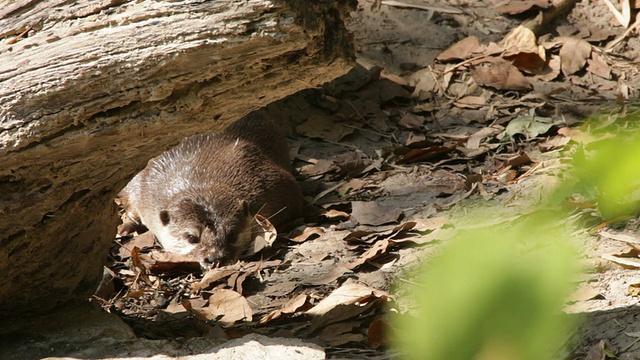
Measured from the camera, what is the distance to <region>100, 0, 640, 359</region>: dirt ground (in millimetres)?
3078

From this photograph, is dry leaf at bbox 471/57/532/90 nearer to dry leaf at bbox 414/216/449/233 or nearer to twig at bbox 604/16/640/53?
twig at bbox 604/16/640/53

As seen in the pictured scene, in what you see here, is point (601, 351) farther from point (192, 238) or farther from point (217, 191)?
point (217, 191)

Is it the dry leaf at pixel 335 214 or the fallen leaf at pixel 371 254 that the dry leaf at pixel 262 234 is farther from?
the fallen leaf at pixel 371 254

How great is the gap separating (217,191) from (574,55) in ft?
Answer: 8.97

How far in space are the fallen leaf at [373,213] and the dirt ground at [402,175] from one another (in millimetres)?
12

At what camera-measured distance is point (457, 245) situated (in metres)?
0.65

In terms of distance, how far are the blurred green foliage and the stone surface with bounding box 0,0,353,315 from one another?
1.60 m

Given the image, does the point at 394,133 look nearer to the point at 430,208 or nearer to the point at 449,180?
the point at 449,180

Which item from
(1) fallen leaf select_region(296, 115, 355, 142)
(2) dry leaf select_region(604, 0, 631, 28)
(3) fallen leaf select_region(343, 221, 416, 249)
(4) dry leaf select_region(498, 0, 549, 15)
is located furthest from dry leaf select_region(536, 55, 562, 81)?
(3) fallen leaf select_region(343, 221, 416, 249)

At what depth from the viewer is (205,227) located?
5.14 metres

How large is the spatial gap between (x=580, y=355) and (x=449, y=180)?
2250 mm

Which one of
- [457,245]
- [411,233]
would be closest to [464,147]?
[411,233]

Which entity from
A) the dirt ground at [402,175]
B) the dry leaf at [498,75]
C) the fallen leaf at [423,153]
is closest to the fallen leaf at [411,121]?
the dirt ground at [402,175]

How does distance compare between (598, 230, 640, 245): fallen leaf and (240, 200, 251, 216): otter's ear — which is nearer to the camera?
(598, 230, 640, 245): fallen leaf
